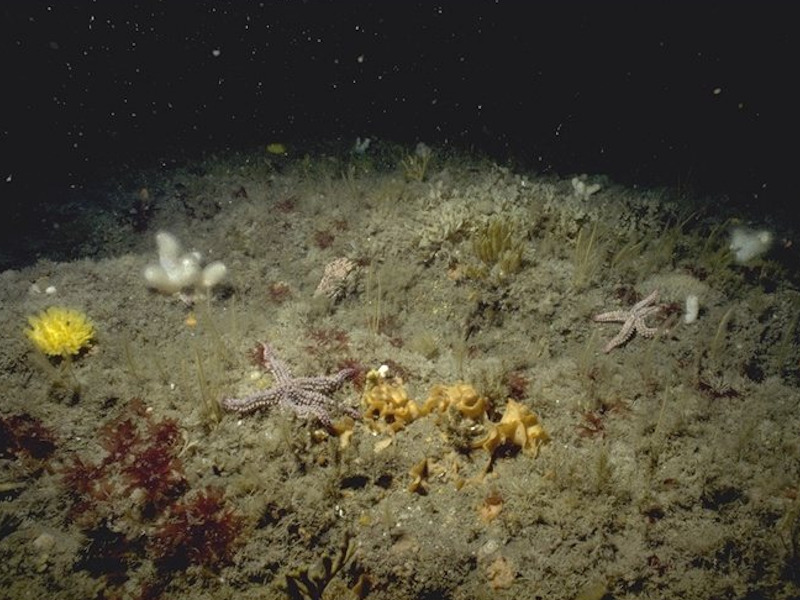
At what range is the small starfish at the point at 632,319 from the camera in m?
5.27

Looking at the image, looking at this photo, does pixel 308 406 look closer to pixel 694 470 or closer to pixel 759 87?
pixel 694 470

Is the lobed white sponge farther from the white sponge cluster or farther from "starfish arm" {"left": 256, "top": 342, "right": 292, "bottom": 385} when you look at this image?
the white sponge cluster

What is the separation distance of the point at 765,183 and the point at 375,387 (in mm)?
9557

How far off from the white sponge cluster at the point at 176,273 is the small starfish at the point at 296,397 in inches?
82.1

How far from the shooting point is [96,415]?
4457 millimetres

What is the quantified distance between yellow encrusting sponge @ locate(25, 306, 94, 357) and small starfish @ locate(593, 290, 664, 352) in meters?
5.99

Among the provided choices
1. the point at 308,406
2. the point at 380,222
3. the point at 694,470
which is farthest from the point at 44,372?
the point at 694,470

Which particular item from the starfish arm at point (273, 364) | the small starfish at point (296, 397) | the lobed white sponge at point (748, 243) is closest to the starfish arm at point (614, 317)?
the lobed white sponge at point (748, 243)

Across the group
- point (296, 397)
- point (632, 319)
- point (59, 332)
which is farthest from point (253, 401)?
point (632, 319)

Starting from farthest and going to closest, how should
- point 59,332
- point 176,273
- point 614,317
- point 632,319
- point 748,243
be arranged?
point 748,243
point 176,273
point 614,317
point 632,319
point 59,332

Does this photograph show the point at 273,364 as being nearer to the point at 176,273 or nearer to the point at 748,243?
the point at 176,273

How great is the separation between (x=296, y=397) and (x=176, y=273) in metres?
2.76

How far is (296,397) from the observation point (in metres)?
4.34

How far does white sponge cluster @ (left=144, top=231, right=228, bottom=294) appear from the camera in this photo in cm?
577
